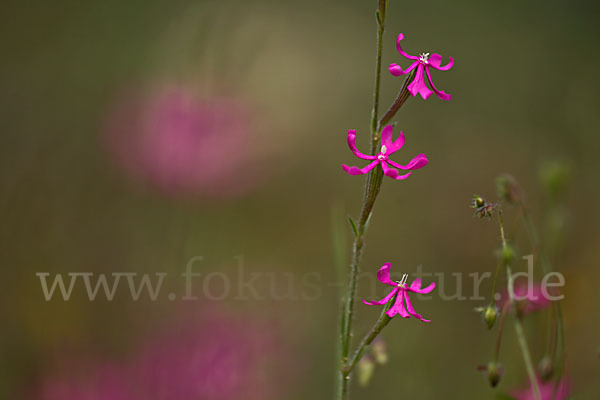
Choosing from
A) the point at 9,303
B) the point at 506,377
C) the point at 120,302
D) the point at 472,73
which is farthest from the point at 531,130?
the point at 9,303

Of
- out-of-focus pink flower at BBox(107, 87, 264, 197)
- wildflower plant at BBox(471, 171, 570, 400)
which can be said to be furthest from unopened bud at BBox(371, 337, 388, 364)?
out-of-focus pink flower at BBox(107, 87, 264, 197)

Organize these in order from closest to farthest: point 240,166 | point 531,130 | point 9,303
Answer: point 9,303, point 240,166, point 531,130

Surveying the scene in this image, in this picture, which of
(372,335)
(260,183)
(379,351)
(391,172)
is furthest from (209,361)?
(260,183)

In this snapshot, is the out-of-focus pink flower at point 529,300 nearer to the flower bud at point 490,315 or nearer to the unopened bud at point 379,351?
the flower bud at point 490,315

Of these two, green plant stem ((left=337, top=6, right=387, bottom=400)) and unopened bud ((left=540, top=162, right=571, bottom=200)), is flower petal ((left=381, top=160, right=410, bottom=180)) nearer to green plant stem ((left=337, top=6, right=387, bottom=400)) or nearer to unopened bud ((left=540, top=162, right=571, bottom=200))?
green plant stem ((left=337, top=6, right=387, bottom=400))

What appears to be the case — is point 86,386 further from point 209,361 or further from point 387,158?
point 387,158

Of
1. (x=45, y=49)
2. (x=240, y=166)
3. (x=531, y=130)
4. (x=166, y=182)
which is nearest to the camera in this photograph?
(x=166, y=182)

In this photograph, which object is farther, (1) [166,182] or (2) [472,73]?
(2) [472,73]

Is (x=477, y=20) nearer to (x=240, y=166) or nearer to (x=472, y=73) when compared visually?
(x=472, y=73)
